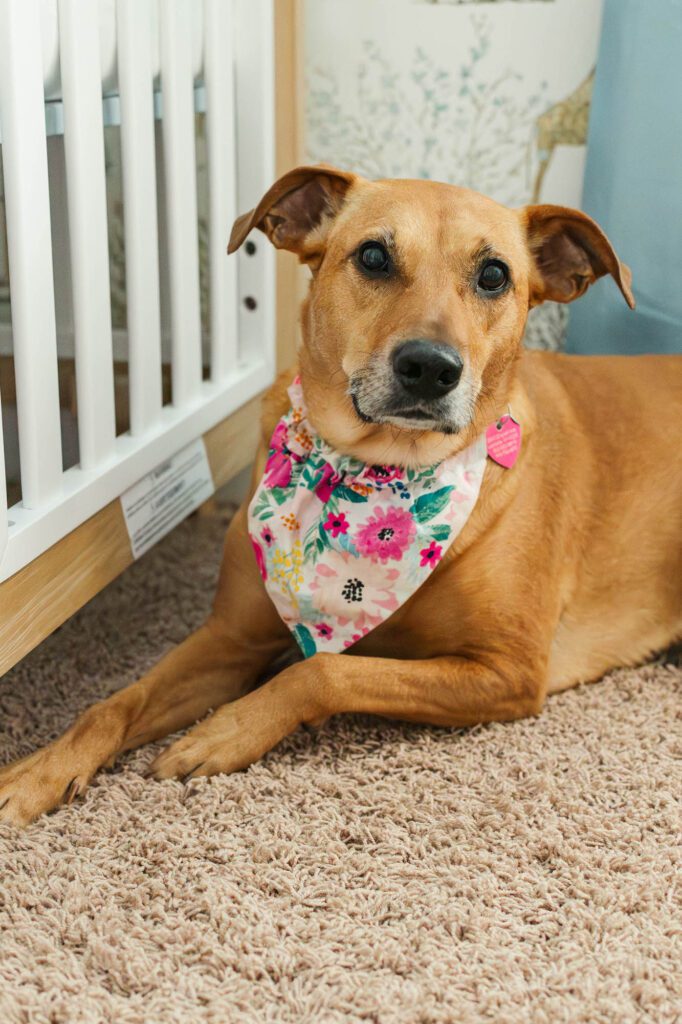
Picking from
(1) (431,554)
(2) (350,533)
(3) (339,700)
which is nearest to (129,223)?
(2) (350,533)

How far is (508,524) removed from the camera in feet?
6.36

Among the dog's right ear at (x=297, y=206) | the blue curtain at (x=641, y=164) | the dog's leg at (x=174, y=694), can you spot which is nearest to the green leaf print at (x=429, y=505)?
the dog's leg at (x=174, y=694)

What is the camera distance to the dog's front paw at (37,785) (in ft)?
5.26

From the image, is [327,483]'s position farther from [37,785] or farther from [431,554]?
[37,785]

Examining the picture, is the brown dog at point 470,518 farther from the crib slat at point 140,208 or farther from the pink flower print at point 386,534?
the crib slat at point 140,208

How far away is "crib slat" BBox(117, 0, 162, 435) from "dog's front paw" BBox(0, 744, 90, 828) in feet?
2.24

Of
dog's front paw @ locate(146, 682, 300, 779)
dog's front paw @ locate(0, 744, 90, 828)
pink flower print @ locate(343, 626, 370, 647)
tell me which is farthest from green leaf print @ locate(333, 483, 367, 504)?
dog's front paw @ locate(0, 744, 90, 828)

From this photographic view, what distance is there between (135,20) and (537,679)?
1.34 m

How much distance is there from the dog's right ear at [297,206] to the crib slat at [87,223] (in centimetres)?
23

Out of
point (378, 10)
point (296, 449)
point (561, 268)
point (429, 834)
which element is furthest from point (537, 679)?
point (378, 10)

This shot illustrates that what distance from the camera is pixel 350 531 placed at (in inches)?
72.6

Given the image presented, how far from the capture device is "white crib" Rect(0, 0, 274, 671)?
1611 mm

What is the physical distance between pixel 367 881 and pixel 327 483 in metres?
0.69

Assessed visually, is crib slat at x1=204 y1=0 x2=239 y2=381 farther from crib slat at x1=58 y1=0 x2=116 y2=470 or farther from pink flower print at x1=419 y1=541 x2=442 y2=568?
pink flower print at x1=419 y1=541 x2=442 y2=568
